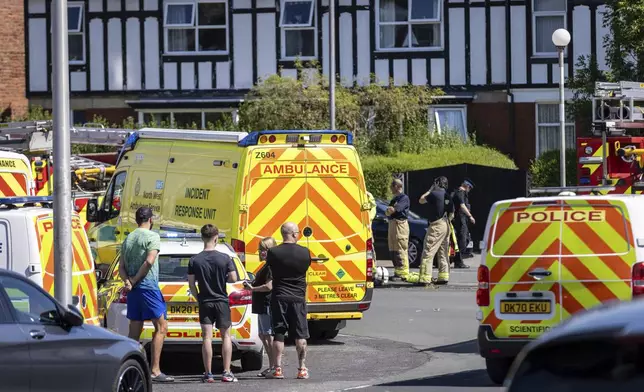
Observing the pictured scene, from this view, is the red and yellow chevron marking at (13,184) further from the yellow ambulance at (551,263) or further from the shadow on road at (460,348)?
the yellow ambulance at (551,263)

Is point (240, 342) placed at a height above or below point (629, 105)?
below

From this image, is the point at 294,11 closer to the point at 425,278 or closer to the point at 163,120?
the point at 163,120

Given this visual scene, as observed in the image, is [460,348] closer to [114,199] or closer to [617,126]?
[617,126]

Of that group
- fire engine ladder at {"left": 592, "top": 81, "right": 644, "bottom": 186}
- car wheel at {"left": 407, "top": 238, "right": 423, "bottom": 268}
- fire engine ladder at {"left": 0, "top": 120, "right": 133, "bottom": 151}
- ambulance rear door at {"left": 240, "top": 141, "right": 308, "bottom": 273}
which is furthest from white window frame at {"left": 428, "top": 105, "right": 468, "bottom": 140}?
ambulance rear door at {"left": 240, "top": 141, "right": 308, "bottom": 273}

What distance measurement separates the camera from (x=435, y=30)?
3734cm

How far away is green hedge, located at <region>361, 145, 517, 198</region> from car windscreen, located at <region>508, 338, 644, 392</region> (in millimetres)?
28831

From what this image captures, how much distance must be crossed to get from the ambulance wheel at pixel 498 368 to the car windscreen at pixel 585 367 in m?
8.30

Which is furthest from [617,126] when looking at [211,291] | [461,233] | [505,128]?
[505,128]

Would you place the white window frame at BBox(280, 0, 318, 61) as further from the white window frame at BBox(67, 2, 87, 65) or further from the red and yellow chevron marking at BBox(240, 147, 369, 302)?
the red and yellow chevron marking at BBox(240, 147, 369, 302)

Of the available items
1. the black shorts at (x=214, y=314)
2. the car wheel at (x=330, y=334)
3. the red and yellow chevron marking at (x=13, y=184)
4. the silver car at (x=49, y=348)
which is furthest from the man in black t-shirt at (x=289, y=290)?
the red and yellow chevron marking at (x=13, y=184)

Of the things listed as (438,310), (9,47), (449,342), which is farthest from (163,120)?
(449,342)

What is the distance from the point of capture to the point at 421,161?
3412 centimetres

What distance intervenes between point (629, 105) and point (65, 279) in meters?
9.86

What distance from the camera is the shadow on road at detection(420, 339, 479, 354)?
15422mm
